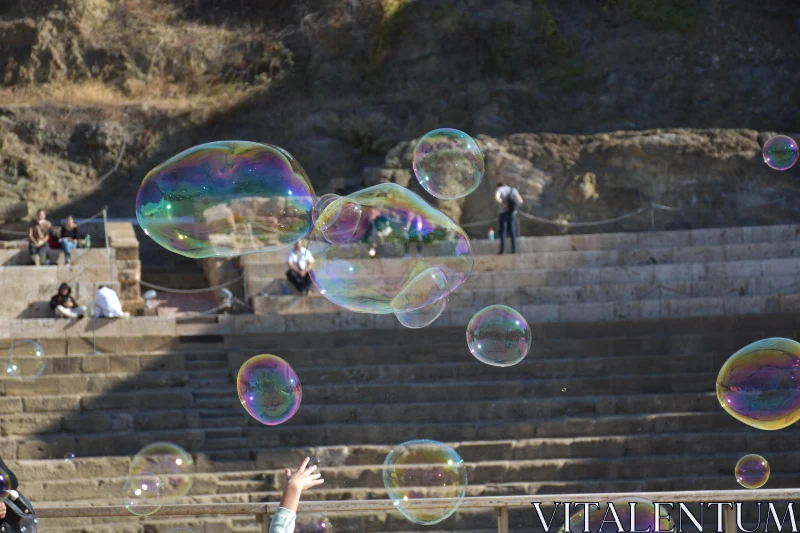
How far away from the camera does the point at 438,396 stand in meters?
13.3

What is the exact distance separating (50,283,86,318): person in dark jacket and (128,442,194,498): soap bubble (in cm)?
307

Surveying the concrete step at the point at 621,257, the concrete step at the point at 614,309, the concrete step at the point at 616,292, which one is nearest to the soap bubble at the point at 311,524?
the concrete step at the point at 614,309

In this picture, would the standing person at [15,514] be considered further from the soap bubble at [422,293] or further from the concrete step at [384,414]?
the concrete step at [384,414]

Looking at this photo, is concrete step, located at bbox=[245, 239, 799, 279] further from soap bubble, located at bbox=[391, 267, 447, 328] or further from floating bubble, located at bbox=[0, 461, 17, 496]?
floating bubble, located at bbox=[0, 461, 17, 496]

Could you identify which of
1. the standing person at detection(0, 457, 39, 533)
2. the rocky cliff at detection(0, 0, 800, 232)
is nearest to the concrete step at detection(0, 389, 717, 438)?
the standing person at detection(0, 457, 39, 533)

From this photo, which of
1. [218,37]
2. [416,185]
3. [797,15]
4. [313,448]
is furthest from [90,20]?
[313,448]

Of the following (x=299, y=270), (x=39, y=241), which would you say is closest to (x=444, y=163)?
(x=299, y=270)

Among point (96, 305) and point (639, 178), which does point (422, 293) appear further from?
point (639, 178)

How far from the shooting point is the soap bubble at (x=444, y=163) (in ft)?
33.1

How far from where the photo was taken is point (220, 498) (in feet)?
38.3

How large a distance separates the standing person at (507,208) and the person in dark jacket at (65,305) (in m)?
5.40

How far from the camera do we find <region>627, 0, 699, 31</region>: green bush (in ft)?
80.3

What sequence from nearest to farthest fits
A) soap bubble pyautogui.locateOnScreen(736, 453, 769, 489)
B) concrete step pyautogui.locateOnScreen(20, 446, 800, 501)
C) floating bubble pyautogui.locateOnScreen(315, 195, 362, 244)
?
1. floating bubble pyautogui.locateOnScreen(315, 195, 362, 244)
2. soap bubble pyautogui.locateOnScreen(736, 453, 769, 489)
3. concrete step pyautogui.locateOnScreen(20, 446, 800, 501)

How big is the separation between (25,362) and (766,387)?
8.44 meters
